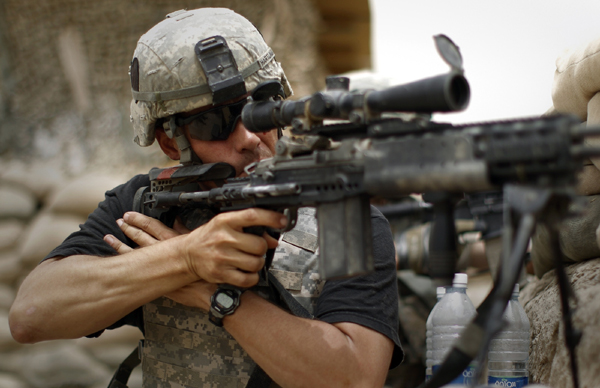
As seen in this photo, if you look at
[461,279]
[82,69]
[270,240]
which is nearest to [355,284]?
[270,240]

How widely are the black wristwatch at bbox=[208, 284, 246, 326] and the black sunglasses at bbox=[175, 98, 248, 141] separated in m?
0.54

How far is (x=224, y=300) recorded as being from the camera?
5.30 ft

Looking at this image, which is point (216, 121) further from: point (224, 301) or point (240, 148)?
point (224, 301)

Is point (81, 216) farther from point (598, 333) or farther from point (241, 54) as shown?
point (598, 333)

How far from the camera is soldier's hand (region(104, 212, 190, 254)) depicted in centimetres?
183

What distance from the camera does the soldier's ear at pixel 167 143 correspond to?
212 centimetres

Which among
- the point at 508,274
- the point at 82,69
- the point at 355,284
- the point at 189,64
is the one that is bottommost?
the point at 355,284

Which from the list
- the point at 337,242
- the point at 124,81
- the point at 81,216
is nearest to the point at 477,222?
the point at 337,242

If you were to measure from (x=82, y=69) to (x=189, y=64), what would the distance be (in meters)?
4.24

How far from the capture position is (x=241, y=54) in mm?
1916

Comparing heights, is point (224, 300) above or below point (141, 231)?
below

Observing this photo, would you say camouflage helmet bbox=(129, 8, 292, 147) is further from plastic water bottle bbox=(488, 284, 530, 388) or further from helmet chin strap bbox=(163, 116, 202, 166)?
plastic water bottle bbox=(488, 284, 530, 388)

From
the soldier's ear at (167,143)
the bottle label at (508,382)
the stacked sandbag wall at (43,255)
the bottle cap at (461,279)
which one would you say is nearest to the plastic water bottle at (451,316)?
the bottle cap at (461,279)

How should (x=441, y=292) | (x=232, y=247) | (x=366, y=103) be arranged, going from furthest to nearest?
(x=441, y=292) < (x=232, y=247) < (x=366, y=103)
